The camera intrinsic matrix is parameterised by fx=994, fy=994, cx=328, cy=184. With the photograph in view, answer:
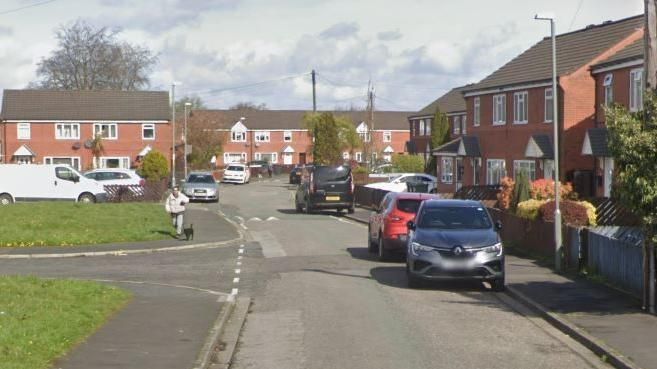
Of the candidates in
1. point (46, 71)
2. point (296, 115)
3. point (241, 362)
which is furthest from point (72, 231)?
point (296, 115)

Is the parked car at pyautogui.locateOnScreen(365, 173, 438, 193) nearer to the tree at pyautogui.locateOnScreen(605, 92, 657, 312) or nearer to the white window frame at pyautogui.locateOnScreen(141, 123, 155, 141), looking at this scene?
the white window frame at pyautogui.locateOnScreen(141, 123, 155, 141)

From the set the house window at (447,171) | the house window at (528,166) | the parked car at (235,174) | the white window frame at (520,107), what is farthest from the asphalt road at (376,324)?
the parked car at (235,174)

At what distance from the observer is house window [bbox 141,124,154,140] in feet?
256

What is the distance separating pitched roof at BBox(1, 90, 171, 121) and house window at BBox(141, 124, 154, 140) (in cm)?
66

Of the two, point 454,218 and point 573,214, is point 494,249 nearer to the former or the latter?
point 454,218

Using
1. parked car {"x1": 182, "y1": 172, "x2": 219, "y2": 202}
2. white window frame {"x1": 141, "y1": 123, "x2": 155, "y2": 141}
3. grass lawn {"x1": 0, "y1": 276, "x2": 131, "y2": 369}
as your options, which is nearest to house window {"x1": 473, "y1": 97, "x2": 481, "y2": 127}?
parked car {"x1": 182, "y1": 172, "x2": 219, "y2": 202}

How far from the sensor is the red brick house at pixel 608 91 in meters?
35.2

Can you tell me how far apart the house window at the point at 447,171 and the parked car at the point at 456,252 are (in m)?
36.2

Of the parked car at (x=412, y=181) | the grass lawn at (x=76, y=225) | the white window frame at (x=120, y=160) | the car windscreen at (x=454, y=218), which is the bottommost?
the grass lawn at (x=76, y=225)

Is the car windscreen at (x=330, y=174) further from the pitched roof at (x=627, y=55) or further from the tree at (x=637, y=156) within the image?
the tree at (x=637, y=156)

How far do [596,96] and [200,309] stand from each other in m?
28.0

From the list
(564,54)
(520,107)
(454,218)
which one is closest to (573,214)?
(454,218)

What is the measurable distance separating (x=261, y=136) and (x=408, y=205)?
9998 centimetres

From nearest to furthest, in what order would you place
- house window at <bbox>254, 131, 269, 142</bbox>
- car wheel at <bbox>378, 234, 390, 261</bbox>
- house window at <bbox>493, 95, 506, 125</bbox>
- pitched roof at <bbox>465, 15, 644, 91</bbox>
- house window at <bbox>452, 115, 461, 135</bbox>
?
car wheel at <bbox>378, 234, 390, 261</bbox> → pitched roof at <bbox>465, 15, 644, 91</bbox> → house window at <bbox>493, 95, 506, 125</bbox> → house window at <bbox>452, 115, 461, 135</bbox> → house window at <bbox>254, 131, 269, 142</bbox>
